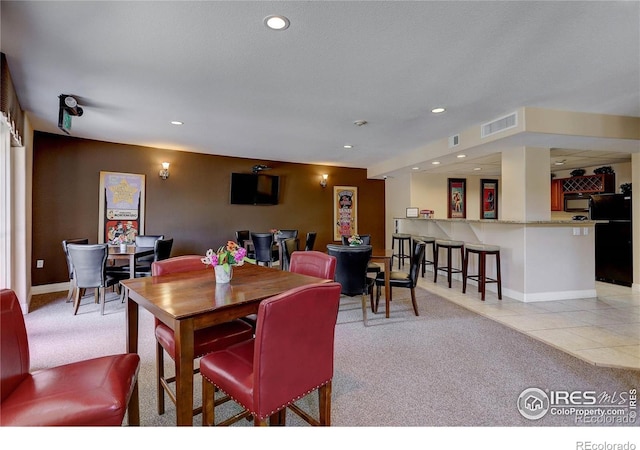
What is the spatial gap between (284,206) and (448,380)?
5508 millimetres

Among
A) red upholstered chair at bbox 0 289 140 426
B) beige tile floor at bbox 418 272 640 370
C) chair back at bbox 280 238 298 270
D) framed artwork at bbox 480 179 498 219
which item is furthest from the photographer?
framed artwork at bbox 480 179 498 219

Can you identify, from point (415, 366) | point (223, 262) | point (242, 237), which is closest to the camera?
point (223, 262)

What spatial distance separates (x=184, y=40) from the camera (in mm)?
2275

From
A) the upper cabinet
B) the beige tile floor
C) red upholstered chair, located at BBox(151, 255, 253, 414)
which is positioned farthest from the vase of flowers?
the upper cabinet

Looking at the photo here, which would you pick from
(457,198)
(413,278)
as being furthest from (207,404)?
(457,198)

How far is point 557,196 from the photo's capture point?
7379 mm

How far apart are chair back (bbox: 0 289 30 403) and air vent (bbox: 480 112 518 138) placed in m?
4.60

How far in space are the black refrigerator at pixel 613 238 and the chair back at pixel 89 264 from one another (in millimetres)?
7631

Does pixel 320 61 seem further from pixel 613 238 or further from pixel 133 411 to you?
pixel 613 238

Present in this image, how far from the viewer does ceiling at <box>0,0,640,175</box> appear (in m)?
1.98

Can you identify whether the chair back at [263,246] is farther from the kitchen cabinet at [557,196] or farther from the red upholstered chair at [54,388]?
the kitchen cabinet at [557,196]

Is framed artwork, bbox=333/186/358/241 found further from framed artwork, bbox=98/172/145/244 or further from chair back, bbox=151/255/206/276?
chair back, bbox=151/255/206/276

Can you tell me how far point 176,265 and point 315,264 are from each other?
3.45 ft
